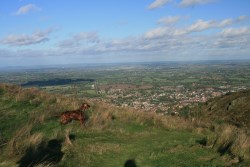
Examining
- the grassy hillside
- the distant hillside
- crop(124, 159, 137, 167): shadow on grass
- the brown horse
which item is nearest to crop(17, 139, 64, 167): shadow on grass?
the grassy hillside

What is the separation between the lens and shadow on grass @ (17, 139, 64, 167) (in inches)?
282

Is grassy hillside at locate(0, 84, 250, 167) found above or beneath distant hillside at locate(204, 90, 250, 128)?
above

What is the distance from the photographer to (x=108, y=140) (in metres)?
10.4

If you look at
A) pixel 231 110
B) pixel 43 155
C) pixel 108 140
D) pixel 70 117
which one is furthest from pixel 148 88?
pixel 43 155

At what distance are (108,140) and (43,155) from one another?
2.87m

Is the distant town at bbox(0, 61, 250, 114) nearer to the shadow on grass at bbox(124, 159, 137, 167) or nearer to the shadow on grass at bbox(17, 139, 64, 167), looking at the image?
the shadow on grass at bbox(17, 139, 64, 167)

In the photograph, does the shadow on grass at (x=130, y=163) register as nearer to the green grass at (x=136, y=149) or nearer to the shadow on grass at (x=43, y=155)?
the green grass at (x=136, y=149)

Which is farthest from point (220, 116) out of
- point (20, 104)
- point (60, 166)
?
point (60, 166)

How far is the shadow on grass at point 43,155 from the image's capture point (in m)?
7.15

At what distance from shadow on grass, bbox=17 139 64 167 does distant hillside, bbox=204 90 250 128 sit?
38.3 feet

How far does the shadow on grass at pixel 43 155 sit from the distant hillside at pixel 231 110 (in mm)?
11669

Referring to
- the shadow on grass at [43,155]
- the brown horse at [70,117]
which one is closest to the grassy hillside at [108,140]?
the shadow on grass at [43,155]

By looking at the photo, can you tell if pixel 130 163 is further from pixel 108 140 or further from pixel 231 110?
pixel 231 110

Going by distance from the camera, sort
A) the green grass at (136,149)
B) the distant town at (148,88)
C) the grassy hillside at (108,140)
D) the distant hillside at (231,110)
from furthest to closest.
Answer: the distant town at (148,88)
the distant hillside at (231,110)
the green grass at (136,149)
the grassy hillside at (108,140)
